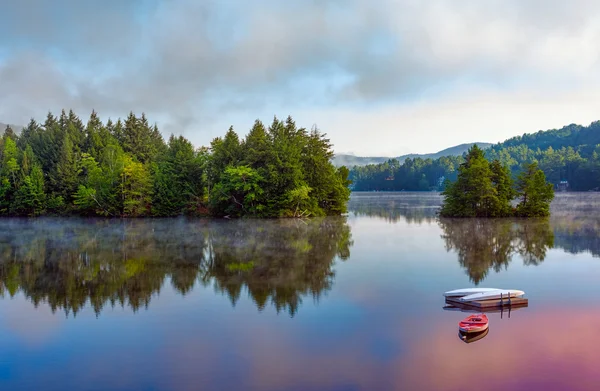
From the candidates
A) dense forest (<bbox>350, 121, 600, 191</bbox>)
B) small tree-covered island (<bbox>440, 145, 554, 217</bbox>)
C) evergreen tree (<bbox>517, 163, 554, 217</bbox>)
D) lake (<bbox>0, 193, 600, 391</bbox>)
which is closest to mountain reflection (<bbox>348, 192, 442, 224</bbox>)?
small tree-covered island (<bbox>440, 145, 554, 217</bbox>)

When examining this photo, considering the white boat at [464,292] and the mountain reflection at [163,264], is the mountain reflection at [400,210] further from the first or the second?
the white boat at [464,292]

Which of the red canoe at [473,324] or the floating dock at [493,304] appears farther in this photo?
the floating dock at [493,304]

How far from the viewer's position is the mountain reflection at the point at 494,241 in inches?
822

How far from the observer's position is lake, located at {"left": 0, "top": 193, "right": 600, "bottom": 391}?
31.0 feet

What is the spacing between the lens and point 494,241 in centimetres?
2755

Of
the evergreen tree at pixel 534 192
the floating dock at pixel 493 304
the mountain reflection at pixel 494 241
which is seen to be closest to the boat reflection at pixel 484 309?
the floating dock at pixel 493 304

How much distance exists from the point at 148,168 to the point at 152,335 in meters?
49.2

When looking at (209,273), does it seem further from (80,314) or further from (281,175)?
(281,175)

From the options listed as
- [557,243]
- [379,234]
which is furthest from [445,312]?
[379,234]

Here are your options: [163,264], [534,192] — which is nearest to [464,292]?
[163,264]

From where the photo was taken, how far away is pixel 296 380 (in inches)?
361

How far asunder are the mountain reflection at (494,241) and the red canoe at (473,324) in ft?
16.7

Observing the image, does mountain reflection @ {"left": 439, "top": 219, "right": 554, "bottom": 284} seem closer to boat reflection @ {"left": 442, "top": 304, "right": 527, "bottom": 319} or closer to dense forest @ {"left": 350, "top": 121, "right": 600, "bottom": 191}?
boat reflection @ {"left": 442, "top": 304, "right": 527, "bottom": 319}

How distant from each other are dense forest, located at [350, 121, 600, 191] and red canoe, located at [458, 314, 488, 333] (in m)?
122
